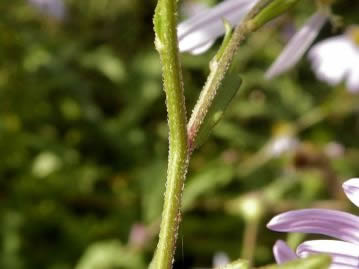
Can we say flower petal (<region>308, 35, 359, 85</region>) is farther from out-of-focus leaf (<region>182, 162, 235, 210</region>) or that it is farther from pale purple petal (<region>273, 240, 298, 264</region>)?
pale purple petal (<region>273, 240, 298, 264</region>)

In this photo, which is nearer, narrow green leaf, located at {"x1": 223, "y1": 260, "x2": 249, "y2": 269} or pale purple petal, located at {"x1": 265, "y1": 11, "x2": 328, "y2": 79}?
narrow green leaf, located at {"x1": 223, "y1": 260, "x2": 249, "y2": 269}

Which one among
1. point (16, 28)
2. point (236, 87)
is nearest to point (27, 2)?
point (16, 28)

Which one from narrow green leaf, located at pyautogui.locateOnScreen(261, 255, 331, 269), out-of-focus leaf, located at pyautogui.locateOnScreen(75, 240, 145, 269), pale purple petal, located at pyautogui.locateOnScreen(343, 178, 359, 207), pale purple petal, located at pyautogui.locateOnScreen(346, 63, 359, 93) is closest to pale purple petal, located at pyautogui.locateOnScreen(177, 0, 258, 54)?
pale purple petal, located at pyautogui.locateOnScreen(343, 178, 359, 207)

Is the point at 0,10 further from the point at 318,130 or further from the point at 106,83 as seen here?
the point at 318,130

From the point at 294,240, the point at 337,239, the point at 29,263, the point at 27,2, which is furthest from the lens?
the point at 27,2

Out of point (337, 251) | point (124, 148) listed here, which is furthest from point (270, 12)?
point (124, 148)

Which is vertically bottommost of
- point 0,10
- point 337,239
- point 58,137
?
point 337,239
